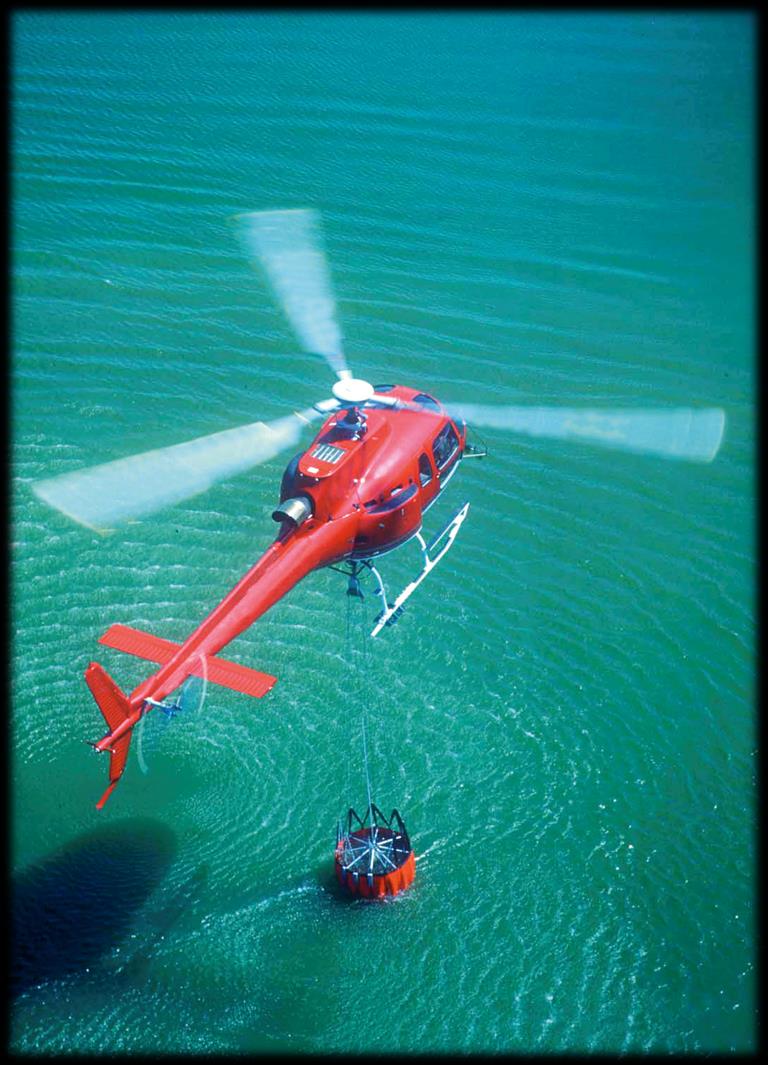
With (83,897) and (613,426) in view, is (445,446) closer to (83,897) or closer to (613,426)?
(613,426)

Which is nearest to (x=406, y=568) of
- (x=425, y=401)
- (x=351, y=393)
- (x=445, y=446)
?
A: (x=445, y=446)

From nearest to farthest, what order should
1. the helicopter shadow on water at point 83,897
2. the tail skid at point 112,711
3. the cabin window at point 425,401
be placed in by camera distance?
the tail skid at point 112,711
the helicopter shadow on water at point 83,897
the cabin window at point 425,401

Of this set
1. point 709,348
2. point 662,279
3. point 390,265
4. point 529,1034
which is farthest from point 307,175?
point 529,1034

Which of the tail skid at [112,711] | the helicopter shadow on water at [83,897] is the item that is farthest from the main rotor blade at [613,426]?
the helicopter shadow on water at [83,897]

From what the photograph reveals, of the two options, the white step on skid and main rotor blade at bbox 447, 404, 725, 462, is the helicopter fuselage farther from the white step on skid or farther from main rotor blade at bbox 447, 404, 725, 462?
main rotor blade at bbox 447, 404, 725, 462

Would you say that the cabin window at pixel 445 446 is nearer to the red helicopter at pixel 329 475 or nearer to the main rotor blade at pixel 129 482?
the red helicopter at pixel 329 475

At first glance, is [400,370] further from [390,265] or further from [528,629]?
[528,629]

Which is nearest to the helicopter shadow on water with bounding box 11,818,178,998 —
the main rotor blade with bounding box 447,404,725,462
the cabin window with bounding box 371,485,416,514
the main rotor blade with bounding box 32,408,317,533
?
the main rotor blade with bounding box 32,408,317,533
